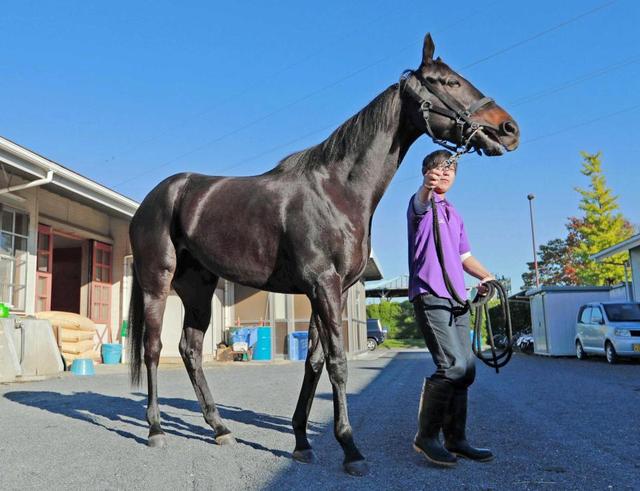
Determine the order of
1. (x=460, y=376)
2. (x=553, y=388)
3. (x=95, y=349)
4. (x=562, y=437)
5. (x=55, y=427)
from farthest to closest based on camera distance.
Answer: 1. (x=95, y=349)
2. (x=553, y=388)
3. (x=55, y=427)
4. (x=562, y=437)
5. (x=460, y=376)

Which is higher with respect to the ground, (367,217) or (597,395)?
(367,217)

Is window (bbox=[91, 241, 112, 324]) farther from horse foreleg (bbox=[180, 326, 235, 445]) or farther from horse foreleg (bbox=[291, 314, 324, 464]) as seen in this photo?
horse foreleg (bbox=[291, 314, 324, 464])

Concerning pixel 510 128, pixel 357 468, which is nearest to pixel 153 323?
pixel 357 468

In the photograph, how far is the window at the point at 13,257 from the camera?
1098 cm

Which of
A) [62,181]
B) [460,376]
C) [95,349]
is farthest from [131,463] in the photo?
[95,349]

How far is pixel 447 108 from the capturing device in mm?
3410

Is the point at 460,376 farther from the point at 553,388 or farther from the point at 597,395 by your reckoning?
the point at 553,388

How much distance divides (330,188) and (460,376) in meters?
1.35

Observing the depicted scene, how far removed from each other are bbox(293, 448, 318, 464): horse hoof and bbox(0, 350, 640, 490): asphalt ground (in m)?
0.08

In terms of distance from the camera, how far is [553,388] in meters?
7.63

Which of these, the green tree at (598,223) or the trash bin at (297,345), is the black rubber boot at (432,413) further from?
the green tree at (598,223)

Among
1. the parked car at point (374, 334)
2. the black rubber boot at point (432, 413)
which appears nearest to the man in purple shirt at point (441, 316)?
the black rubber boot at point (432, 413)

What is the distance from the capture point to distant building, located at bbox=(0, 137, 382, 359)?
10984mm

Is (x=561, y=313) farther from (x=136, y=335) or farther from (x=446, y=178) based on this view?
(x=446, y=178)
